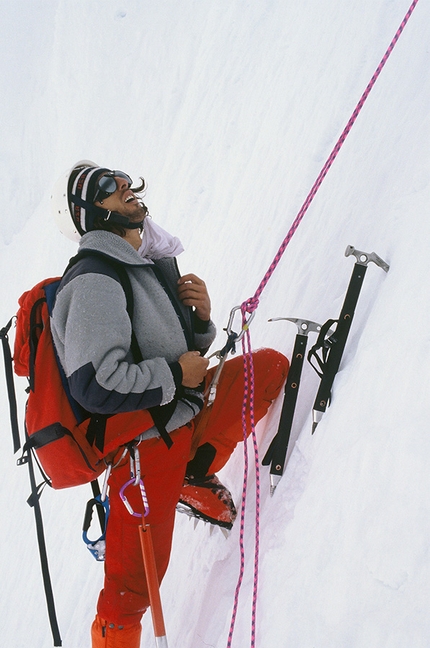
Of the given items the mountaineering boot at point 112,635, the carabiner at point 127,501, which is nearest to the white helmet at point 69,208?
the carabiner at point 127,501

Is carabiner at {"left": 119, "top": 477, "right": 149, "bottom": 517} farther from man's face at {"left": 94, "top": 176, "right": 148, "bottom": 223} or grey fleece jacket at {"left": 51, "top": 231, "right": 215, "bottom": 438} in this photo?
man's face at {"left": 94, "top": 176, "right": 148, "bottom": 223}

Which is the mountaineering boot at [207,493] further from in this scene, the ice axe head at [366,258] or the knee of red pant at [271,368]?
the ice axe head at [366,258]

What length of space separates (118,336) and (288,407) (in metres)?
0.86

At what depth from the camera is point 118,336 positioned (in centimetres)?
195

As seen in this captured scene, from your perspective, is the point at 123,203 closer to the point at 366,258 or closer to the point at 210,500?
the point at 366,258

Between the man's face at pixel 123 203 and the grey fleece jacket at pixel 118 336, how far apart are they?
0.17 m

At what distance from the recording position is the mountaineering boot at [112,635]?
2199 millimetres

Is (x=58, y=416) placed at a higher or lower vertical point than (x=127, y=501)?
higher

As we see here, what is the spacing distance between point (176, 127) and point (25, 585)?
5640 millimetres

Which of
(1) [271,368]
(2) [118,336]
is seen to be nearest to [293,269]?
(1) [271,368]

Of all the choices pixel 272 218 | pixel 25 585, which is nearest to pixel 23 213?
pixel 25 585

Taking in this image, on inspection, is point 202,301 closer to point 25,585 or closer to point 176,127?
point 25,585

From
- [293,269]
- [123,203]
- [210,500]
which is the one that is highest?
[123,203]

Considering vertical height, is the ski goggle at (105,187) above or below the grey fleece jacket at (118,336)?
above
